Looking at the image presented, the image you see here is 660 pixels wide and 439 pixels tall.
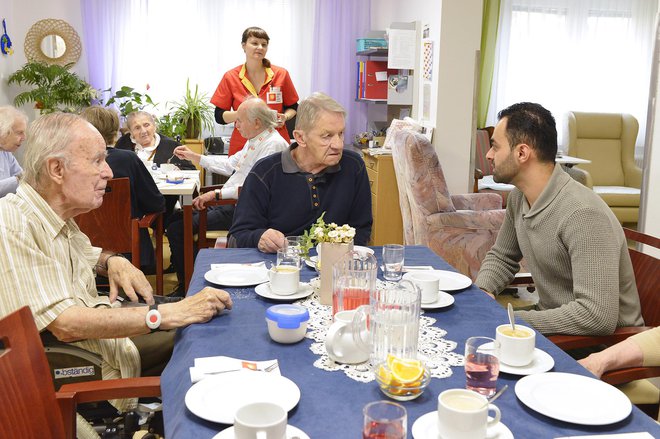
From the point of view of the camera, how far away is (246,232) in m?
2.56

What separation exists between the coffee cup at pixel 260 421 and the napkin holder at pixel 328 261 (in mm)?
738

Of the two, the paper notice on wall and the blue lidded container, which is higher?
the paper notice on wall

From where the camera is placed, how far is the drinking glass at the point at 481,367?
1231mm

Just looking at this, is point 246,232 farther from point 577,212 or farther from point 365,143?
point 365,143

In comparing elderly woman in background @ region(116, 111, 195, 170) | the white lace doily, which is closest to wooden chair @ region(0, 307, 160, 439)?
→ the white lace doily

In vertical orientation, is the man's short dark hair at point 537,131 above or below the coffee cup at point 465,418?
above

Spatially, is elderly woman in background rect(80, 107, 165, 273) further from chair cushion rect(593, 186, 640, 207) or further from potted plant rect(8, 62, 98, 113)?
chair cushion rect(593, 186, 640, 207)

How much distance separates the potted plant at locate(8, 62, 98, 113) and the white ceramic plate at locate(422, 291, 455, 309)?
544cm

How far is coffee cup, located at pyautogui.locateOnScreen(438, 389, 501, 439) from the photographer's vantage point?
Result: 3.37 feet

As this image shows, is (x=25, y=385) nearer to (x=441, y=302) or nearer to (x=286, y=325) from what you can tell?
(x=286, y=325)

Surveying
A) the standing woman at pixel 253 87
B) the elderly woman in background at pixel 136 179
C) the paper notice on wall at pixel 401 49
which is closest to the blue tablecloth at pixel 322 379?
the elderly woman in background at pixel 136 179

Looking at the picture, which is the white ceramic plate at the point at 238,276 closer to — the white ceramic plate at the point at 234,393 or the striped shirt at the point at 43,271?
the striped shirt at the point at 43,271

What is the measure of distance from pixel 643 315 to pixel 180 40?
599 cm

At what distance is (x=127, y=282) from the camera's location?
208cm
